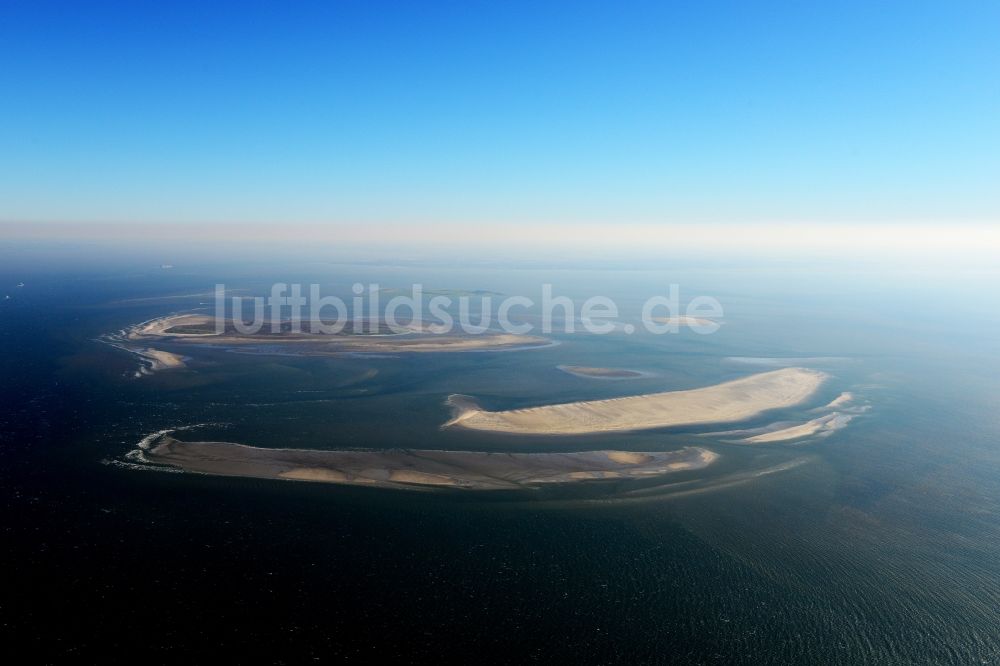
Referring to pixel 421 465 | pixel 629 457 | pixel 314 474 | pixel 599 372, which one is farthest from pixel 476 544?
pixel 599 372

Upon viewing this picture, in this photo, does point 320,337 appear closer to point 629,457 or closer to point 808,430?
point 629,457

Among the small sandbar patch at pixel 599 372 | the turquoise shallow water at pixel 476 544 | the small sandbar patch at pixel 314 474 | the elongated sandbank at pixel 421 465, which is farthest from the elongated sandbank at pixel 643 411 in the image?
the small sandbar patch at pixel 314 474

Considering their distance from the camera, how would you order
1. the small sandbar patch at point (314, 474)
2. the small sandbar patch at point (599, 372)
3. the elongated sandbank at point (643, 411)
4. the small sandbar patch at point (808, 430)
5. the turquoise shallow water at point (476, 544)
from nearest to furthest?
the turquoise shallow water at point (476, 544), the small sandbar patch at point (314, 474), the small sandbar patch at point (808, 430), the elongated sandbank at point (643, 411), the small sandbar patch at point (599, 372)

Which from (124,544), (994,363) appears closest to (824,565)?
(124,544)

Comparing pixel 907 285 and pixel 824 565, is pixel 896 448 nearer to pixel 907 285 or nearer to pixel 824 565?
pixel 824 565

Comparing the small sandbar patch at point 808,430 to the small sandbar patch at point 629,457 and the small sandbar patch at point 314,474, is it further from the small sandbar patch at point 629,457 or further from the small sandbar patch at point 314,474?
the small sandbar patch at point 314,474

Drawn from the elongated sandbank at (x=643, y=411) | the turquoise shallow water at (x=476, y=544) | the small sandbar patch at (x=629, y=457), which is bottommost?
the turquoise shallow water at (x=476, y=544)

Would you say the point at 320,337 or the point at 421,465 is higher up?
the point at 320,337
